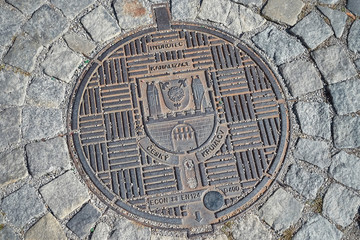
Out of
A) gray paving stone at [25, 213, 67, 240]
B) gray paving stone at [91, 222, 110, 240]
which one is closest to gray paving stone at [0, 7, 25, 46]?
gray paving stone at [25, 213, 67, 240]

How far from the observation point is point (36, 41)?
4.01m

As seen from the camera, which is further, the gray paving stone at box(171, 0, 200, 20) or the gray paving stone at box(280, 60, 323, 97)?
the gray paving stone at box(171, 0, 200, 20)

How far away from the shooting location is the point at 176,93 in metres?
3.89

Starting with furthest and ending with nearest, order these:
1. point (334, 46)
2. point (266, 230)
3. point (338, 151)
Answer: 1. point (334, 46)
2. point (338, 151)
3. point (266, 230)

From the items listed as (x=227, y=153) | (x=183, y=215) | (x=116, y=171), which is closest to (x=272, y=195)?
(x=227, y=153)

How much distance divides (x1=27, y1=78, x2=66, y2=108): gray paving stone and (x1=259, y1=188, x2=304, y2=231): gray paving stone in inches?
83.1

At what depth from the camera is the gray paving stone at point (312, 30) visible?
4.20m

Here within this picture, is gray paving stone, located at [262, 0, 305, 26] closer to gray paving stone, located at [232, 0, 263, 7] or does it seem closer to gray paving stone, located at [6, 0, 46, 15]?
gray paving stone, located at [232, 0, 263, 7]

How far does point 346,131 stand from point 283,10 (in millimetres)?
1369

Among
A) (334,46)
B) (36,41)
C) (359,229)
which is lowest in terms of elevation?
(359,229)

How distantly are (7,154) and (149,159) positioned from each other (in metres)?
1.24

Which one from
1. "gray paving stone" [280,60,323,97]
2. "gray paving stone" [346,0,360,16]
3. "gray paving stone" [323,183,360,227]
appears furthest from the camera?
"gray paving stone" [346,0,360,16]

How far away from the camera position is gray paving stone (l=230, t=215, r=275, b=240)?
361 centimetres

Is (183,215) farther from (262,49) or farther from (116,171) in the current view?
(262,49)
